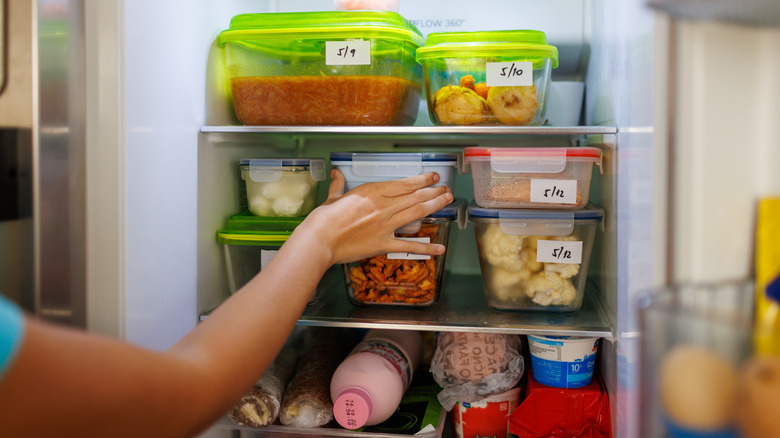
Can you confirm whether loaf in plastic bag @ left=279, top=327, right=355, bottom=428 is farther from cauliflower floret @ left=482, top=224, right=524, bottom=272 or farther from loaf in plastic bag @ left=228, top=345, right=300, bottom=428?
cauliflower floret @ left=482, top=224, right=524, bottom=272

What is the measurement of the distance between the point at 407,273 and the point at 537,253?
284 mm

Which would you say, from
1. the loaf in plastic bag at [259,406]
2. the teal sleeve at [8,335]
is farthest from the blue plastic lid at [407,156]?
the teal sleeve at [8,335]

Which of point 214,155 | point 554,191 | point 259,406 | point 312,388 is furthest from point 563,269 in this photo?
point 214,155

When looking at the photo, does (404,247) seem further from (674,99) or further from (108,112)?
(674,99)

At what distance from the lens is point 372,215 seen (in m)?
1.18

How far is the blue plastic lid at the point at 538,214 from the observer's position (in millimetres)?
1254

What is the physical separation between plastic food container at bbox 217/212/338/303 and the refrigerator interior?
0.08ft

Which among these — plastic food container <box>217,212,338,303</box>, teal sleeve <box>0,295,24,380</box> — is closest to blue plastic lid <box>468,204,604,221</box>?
plastic food container <box>217,212,338,303</box>

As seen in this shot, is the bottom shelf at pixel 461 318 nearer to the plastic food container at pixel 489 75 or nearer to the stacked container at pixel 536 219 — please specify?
the stacked container at pixel 536 219

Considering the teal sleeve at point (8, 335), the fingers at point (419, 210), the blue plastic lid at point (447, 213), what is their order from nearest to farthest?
the teal sleeve at point (8, 335) < the fingers at point (419, 210) < the blue plastic lid at point (447, 213)

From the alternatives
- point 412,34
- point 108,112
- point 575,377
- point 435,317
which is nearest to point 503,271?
point 435,317

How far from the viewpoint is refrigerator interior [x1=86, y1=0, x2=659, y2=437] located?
989 millimetres

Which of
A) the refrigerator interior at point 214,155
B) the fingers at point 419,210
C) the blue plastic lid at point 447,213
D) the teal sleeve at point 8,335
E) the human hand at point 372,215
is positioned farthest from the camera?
the blue plastic lid at point 447,213

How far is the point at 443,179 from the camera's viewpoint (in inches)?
52.1
